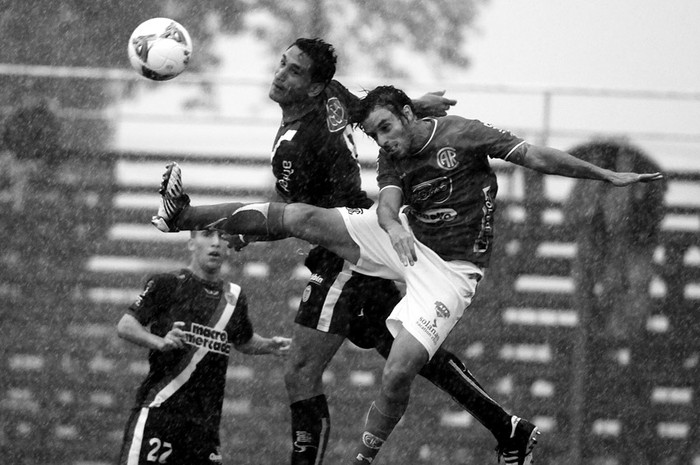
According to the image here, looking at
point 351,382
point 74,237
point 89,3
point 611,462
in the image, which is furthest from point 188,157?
point 611,462

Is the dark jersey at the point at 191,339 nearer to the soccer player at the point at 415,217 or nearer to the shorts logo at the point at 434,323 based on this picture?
the soccer player at the point at 415,217

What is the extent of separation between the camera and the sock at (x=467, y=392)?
7262 mm

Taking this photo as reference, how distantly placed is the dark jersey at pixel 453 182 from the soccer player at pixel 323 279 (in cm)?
45

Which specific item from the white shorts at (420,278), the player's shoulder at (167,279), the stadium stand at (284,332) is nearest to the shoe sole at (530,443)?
the white shorts at (420,278)

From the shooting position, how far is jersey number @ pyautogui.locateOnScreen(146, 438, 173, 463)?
7844 millimetres

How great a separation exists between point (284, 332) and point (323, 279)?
4193 millimetres

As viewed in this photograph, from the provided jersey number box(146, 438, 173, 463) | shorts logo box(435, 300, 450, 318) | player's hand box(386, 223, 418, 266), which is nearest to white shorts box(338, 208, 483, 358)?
shorts logo box(435, 300, 450, 318)

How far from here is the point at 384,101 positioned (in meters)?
7.06

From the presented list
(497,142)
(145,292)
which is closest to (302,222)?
(497,142)

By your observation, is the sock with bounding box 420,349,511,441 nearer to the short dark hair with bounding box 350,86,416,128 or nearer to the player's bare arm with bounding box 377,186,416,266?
the player's bare arm with bounding box 377,186,416,266

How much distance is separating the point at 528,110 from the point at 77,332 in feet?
15.4

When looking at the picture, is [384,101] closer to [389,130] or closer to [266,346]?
[389,130]

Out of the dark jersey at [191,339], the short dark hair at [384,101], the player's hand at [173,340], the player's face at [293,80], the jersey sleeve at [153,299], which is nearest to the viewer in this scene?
the short dark hair at [384,101]

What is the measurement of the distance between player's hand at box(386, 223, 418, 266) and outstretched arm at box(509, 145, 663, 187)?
2.72 ft
